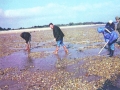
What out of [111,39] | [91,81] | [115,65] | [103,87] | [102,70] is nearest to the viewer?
[103,87]

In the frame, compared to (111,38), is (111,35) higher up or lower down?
higher up

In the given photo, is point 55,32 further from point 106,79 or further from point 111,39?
point 106,79

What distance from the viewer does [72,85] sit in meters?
8.80

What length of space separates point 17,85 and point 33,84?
2.38 feet

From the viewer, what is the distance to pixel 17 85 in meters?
9.66

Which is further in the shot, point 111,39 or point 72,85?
point 111,39

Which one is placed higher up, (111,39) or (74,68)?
(111,39)

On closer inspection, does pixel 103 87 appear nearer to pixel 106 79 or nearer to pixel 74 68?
pixel 106 79

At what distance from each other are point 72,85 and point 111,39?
6112 mm

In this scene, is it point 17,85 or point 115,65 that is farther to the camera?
point 115,65

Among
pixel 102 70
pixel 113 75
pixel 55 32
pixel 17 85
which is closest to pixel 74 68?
pixel 102 70

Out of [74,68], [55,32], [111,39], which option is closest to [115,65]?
[74,68]

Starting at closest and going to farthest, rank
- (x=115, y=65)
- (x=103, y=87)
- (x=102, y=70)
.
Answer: (x=103, y=87), (x=102, y=70), (x=115, y=65)

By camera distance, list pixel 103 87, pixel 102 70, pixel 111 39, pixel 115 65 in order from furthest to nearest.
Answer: pixel 111 39 < pixel 115 65 < pixel 102 70 < pixel 103 87
